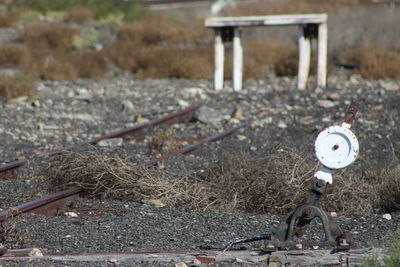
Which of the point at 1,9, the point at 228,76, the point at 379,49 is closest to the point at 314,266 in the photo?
the point at 228,76

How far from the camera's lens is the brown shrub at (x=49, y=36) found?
2064cm

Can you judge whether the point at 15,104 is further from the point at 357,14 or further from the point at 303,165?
the point at 357,14

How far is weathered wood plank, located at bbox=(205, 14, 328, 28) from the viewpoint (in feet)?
52.4

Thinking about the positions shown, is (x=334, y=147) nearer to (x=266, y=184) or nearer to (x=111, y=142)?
(x=266, y=184)

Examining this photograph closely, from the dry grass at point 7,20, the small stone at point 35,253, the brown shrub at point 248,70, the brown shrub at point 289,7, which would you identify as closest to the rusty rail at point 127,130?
the small stone at point 35,253

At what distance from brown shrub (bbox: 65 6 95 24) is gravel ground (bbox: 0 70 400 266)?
22.5 ft

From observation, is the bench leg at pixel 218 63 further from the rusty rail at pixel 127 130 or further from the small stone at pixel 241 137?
the small stone at pixel 241 137

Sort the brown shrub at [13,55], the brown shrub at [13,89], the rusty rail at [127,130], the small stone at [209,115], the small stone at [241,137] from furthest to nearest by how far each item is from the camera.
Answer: the brown shrub at [13,55] → the brown shrub at [13,89] → the small stone at [209,115] → the small stone at [241,137] → the rusty rail at [127,130]

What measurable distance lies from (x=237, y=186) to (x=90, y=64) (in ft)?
37.1

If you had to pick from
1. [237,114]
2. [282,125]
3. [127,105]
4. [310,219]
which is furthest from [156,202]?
[127,105]

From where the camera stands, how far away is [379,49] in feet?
62.5

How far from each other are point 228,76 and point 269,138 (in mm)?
7188

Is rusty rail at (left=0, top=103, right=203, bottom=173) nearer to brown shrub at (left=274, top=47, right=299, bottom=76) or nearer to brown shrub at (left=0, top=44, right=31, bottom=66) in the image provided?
brown shrub at (left=274, top=47, right=299, bottom=76)

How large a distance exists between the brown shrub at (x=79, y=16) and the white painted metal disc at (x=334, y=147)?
19941mm
